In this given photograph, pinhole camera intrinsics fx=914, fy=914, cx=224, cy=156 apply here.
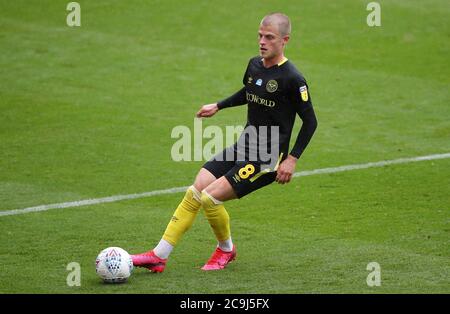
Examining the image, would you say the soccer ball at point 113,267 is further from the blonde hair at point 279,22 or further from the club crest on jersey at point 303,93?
the blonde hair at point 279,22

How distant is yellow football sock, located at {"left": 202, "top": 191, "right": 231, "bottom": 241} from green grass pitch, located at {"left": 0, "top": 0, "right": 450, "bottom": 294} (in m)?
0.43

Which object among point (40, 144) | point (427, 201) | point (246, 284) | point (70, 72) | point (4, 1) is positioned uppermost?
point (4, 1)

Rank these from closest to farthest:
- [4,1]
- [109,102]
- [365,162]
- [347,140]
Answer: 1. [365,162]
2. [347,140]
3. [109,102]
4. [4,1]

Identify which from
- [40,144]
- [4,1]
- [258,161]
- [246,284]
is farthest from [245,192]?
[4,1]

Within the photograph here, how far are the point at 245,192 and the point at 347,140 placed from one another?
22.6 feet

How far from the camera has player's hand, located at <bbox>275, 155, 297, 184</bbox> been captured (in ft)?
29.3

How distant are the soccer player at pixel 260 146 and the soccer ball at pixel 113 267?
1.13 feet

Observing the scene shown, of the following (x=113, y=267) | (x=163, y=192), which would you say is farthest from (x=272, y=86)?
(x=163, y=192)

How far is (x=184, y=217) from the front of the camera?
9367 millimetres

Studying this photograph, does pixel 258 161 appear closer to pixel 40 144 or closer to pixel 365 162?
pixel 365 162

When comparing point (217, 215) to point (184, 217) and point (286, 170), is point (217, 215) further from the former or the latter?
point (286, 170)

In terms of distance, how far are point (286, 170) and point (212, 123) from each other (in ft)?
26.3

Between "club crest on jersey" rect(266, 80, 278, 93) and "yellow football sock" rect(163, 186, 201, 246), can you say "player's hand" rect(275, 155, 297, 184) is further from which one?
"yellow football sock" rect(163, 186, 201, 246)

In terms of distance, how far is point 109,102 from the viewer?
17578 mm
